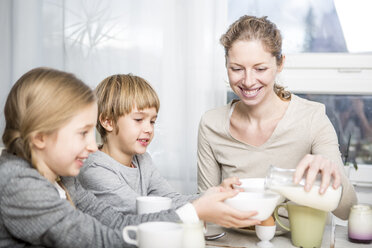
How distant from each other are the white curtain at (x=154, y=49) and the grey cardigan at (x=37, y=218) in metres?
1.12

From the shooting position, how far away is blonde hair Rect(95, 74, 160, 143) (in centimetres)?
151

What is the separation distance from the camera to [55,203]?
96cm

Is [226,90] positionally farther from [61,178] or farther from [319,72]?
[61,178]

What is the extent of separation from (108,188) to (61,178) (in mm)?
201

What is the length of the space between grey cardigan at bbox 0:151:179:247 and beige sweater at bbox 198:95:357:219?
0.81 meters

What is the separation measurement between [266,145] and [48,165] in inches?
34.4

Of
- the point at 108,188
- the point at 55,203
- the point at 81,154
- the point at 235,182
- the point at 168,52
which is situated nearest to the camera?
the point at 55,203

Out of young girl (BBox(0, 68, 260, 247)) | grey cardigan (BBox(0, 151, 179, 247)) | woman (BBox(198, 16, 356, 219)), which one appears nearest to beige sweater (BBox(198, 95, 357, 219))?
woman (BBox(198, 16, 356, 219))

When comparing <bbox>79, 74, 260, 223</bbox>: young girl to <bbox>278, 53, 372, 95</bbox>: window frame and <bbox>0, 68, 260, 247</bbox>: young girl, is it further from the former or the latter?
<bbox>278, 53, 372, 95</bbox>: window frame

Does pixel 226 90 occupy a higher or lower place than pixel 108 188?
higher

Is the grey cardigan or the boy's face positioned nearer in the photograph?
the grey cardigan

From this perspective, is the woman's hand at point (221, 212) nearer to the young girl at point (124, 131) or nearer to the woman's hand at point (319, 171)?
the woman's hand at point (319, 171)

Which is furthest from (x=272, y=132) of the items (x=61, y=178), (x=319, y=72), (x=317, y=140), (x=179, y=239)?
(x=179, y=239)

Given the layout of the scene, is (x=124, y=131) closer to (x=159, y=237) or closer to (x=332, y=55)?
(x=159, y=237)
